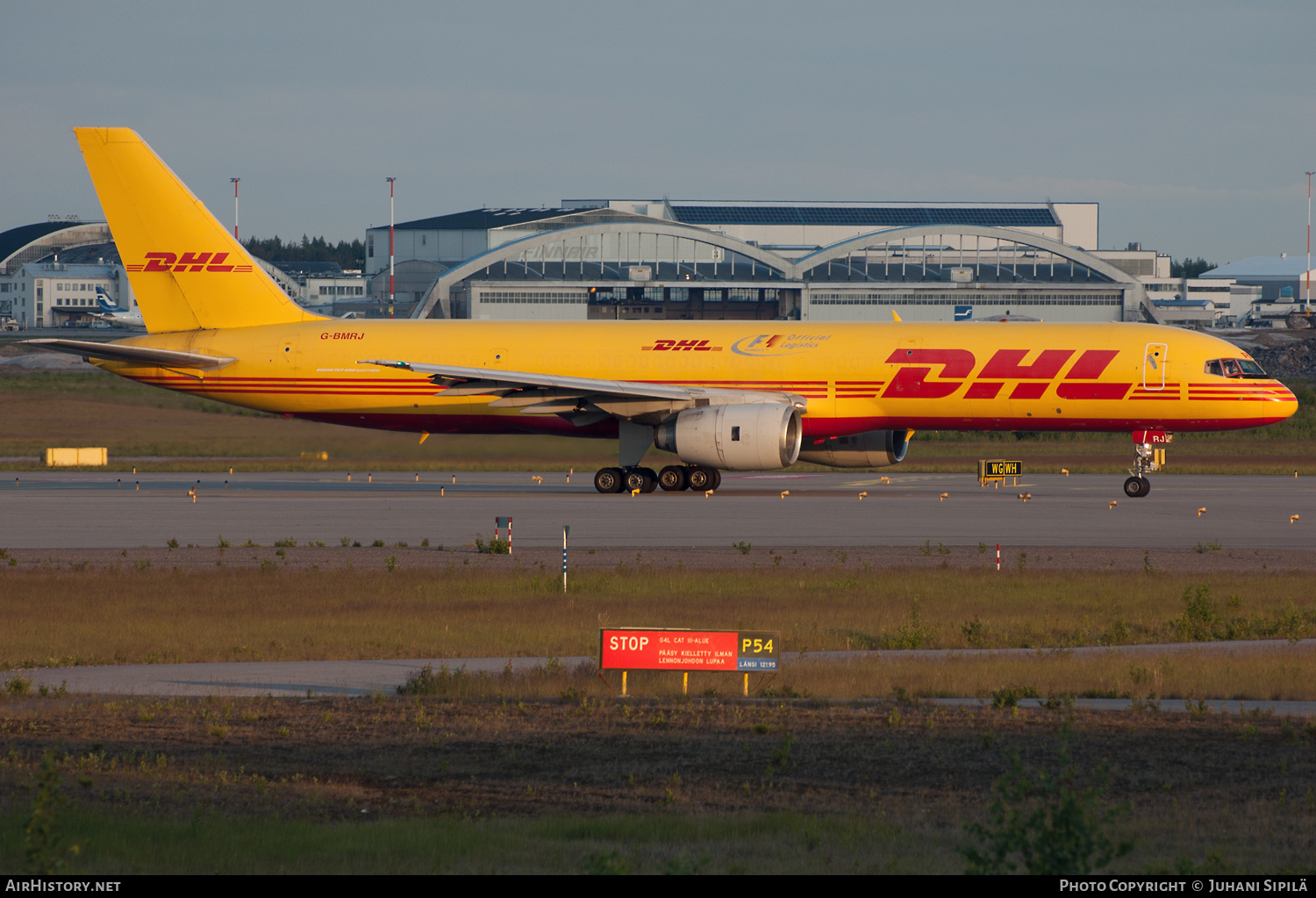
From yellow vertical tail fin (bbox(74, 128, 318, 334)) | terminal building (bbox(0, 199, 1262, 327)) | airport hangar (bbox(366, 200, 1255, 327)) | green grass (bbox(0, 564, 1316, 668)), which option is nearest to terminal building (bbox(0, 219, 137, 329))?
terminal building (bbox(0, 199, 1262, 327))

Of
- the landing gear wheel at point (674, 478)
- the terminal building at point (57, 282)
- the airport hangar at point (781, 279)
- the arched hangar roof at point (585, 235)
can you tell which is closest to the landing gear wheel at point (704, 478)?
the landing gear wheel at point (674, 478)

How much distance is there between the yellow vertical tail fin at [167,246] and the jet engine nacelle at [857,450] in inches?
728

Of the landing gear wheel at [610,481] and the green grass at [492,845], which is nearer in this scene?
the green grass at [492,845]

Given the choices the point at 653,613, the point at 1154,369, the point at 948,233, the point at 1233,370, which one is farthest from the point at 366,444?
the point at 948,233

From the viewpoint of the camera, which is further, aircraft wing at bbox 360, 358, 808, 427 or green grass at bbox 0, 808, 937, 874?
aircraft wing at bbox 360, 358, 808, 427

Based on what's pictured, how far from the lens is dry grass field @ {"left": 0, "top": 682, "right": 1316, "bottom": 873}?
870cm

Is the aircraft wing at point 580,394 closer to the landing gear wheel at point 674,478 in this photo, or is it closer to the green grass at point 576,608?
the landing gear wheel at point 674,478

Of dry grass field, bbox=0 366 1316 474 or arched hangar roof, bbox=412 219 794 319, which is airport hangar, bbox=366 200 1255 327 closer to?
arched hangar roof, bbox=412 219 794 319

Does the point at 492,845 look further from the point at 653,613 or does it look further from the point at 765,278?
the point at 765,278

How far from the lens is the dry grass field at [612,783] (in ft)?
28.6

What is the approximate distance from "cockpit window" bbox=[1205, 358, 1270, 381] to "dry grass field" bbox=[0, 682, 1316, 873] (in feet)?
91.5

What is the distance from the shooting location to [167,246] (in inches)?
1645

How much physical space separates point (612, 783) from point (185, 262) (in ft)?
116

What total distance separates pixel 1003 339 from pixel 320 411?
70.7 ft
